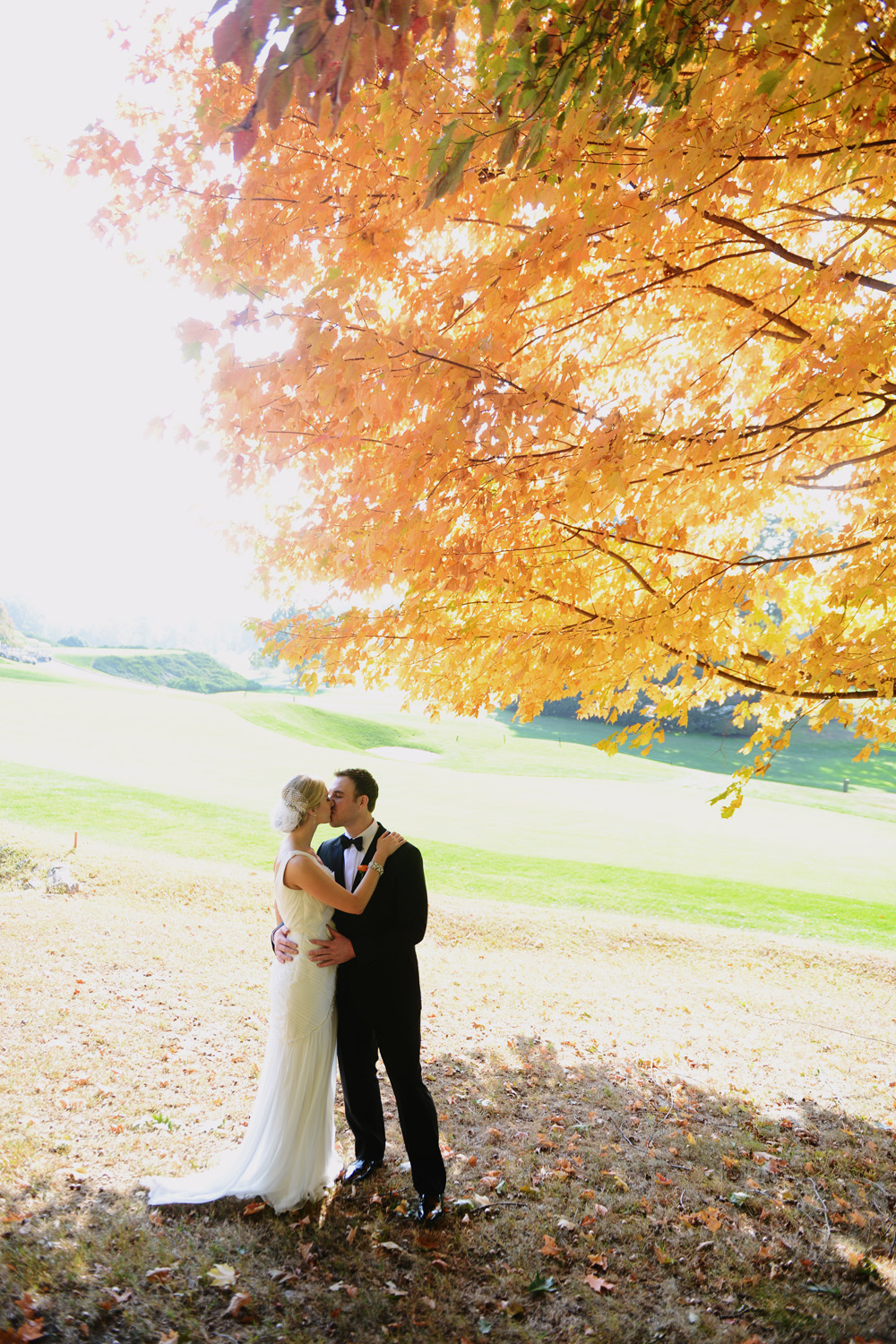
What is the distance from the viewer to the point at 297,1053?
12.9ft

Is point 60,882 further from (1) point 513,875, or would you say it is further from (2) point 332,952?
(2) point 332,952

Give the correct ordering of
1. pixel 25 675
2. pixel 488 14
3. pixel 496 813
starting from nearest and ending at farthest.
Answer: pixel 488 14 → pixel 496 813 → pixel 25 675

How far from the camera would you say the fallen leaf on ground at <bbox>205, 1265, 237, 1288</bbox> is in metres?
3.29

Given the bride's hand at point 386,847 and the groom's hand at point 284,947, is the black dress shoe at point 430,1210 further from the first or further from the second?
the bride's hand at point 386,847

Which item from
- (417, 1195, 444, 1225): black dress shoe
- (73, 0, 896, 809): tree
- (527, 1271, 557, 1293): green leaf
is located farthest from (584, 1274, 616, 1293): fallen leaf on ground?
(73, 0, 896, 809): tree

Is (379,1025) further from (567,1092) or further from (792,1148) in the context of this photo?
(792,1148)

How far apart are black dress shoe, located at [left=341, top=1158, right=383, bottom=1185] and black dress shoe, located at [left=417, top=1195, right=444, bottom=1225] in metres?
0.43

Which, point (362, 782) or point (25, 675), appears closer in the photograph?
point (362, 782)

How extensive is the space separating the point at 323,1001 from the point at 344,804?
3.25ft

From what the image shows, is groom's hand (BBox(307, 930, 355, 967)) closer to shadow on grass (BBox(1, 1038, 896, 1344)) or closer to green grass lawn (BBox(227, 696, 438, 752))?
shadow on grass (BBox(1, 1038, 896, 1344))

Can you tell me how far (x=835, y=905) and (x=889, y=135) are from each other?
527 inches

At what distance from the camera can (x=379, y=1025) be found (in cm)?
398

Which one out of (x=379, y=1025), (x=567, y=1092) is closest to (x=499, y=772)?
(x=567, y=1092)

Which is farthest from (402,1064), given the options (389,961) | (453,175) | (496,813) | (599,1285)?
(496,813)
